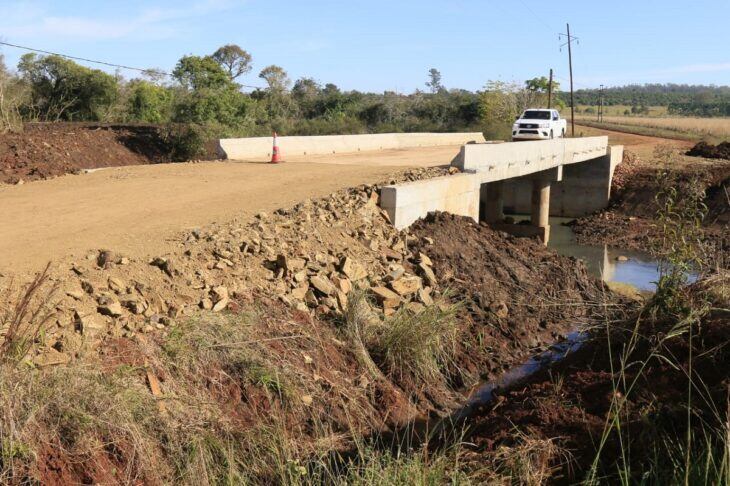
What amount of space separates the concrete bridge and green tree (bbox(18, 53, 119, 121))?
15376 millimetres

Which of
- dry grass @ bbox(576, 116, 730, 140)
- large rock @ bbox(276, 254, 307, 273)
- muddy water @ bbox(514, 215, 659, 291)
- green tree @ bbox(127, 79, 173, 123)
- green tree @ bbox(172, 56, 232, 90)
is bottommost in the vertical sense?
muddy water @ bbox(514, 215, 659, 291)

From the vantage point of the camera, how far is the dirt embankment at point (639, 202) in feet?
94.7

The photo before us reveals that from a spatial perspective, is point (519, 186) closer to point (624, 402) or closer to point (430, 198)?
point (430, 198)

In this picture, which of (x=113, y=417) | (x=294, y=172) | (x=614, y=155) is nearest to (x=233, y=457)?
(x=113, y=417)

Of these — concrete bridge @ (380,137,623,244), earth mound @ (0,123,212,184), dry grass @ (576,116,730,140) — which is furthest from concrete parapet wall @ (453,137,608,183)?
dry grass @ (576,116,730,140)

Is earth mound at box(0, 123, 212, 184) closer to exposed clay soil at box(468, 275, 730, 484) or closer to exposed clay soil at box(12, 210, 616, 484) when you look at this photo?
exposed clay soil at box(12, 210, 616, 484)

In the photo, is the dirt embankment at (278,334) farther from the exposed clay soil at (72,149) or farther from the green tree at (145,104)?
the green tree at (145,104)

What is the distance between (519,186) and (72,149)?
21.2m

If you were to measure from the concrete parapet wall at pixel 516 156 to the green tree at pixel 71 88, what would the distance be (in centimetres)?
1724

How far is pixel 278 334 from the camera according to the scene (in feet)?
30.0

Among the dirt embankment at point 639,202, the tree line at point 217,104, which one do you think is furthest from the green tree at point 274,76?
the dirt embankment at point 639,202

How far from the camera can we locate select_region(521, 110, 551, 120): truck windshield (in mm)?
32941

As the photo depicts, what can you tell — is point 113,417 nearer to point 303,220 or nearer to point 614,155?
point 303,220

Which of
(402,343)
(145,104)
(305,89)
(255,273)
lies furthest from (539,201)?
(305,89)
